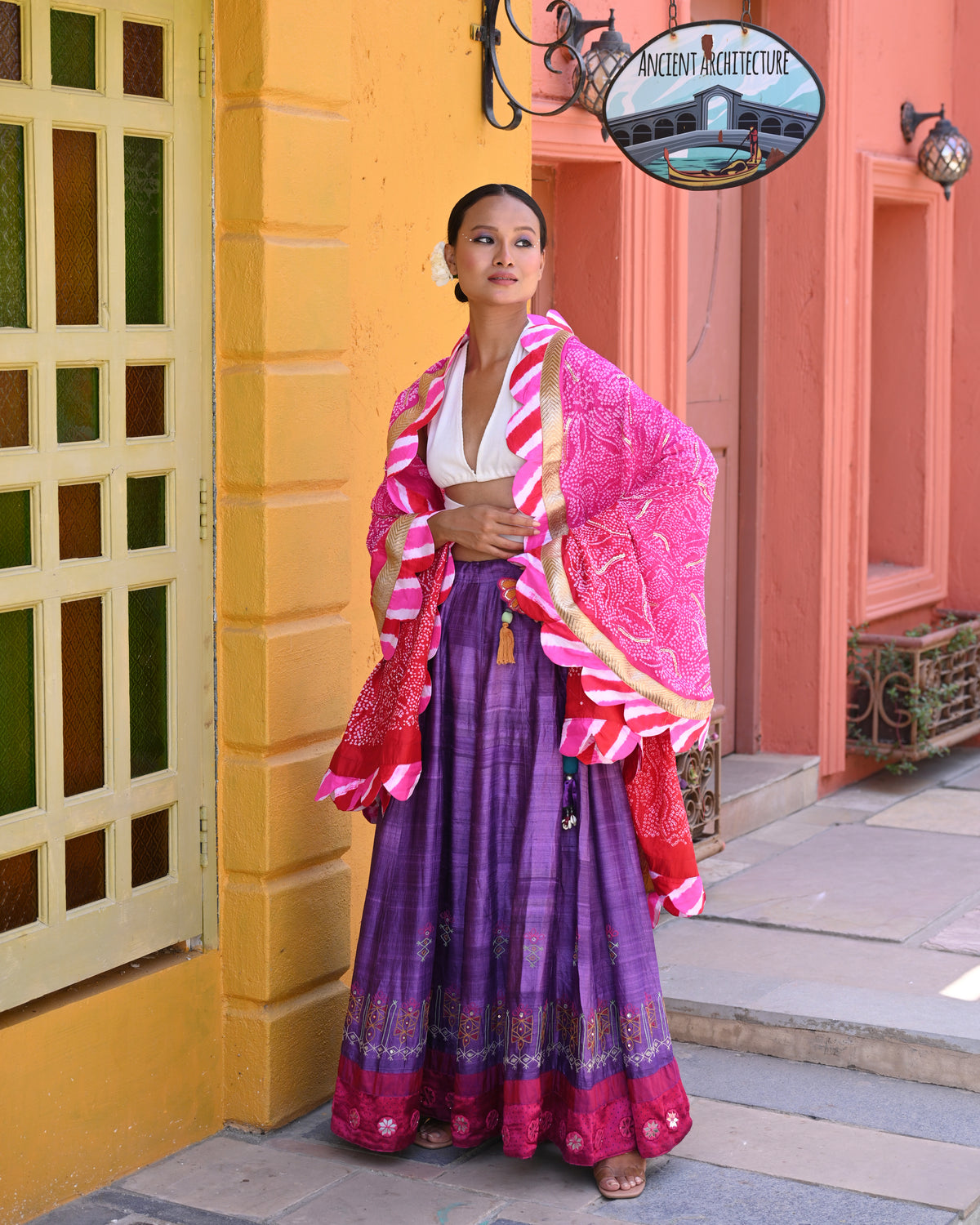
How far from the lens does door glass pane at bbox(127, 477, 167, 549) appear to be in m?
3.52

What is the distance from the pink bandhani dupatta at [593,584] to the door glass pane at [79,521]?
0.59 metres

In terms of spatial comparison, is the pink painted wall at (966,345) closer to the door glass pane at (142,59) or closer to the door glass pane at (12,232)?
the door glass pane at (142,59)

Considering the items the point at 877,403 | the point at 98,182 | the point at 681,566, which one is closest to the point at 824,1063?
the point at 681,566

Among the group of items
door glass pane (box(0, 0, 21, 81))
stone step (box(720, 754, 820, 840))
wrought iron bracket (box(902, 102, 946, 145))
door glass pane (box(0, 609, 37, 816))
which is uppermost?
wrought iron bracket (box(902, 102, 946, 145))

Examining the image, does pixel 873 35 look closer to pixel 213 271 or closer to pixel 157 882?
pixel 213 271

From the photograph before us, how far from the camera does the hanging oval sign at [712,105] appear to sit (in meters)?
4.06

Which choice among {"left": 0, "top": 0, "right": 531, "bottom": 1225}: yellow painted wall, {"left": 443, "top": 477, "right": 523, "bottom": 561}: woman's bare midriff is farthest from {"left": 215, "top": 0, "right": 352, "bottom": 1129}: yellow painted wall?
{"left": 443, "top": 477, "right": 523, "bottom": 561}: woman's bare midriff

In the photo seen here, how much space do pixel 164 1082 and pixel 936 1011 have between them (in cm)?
188

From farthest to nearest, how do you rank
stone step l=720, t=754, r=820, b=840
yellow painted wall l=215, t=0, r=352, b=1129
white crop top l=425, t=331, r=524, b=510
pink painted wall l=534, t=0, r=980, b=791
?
pink painted wall l=534, t=0, r=980, b=791, stone step l=720, t=754, r=820, b=840, yellow painted wall l=215, t=0, r=352, b=1129, white crop top l=425, t=331, r=524, b=510

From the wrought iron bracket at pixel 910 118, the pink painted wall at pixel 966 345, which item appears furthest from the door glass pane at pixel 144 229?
the pink painted wall at pixel 966 345

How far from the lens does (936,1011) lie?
4238mm

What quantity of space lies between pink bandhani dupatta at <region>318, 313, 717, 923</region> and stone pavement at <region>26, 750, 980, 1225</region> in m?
0.61

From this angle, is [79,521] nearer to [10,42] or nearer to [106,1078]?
[10,42]

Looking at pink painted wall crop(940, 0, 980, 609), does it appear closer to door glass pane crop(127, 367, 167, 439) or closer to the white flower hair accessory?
the white flower hair accessory
